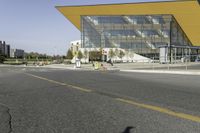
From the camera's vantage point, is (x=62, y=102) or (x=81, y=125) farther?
(x=62, y=102)

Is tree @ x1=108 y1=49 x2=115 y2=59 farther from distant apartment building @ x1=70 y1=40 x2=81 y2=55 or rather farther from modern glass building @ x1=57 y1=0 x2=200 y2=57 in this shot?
distant apartment building @ x1=70 y1=40 x2=81 y2=55

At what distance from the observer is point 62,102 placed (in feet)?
29.9

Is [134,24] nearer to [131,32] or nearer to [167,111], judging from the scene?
[131,32]

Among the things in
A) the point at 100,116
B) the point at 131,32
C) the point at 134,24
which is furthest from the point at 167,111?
the point at 134,24

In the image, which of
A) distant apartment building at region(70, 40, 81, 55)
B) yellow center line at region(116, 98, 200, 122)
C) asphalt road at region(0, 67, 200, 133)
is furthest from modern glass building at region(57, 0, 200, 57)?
yellow center line at region(116, 98, 200, 122)

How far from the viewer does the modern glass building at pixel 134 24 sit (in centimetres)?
9094

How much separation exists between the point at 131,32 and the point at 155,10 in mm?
9071

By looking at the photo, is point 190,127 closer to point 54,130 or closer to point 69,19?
point 54,130

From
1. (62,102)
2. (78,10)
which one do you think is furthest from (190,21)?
(62,102)

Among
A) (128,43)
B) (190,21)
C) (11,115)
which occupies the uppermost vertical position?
(190,21)

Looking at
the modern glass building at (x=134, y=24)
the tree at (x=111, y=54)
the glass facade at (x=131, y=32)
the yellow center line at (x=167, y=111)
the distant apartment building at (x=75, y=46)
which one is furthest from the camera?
the distant apartment building at (x=75, y=46)

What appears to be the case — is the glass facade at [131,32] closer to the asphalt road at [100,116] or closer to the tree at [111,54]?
the tree at [111,54]

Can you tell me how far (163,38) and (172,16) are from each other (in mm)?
6659

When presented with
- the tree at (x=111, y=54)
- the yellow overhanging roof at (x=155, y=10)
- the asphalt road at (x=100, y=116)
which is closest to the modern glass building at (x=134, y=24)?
the yellow overhanging roof at (x=155, y=10)
